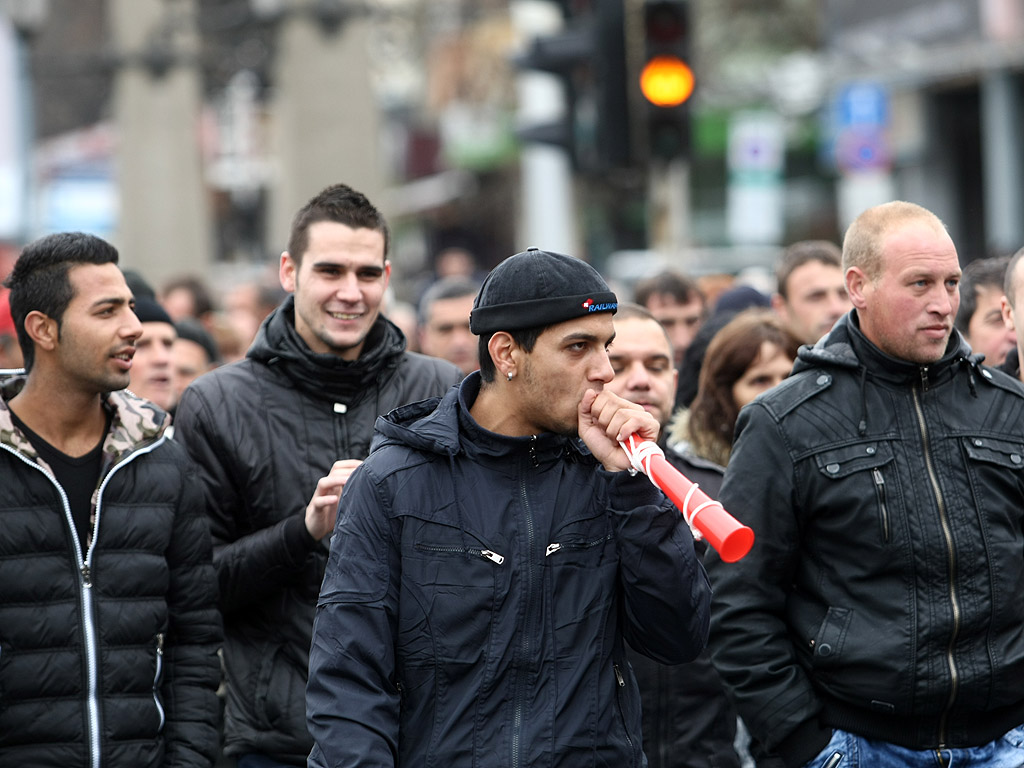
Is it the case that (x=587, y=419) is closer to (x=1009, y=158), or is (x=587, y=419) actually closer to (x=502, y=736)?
(x=502, y=736)

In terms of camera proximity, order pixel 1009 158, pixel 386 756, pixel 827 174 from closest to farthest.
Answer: pixel 386 756 → pixel 1009 158 → pixel 827 174

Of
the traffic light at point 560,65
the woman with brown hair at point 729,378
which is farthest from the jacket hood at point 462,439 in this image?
the traffic light at point 560,65

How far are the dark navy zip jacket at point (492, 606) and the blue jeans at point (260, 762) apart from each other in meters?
1.31

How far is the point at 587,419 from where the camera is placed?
3.78m

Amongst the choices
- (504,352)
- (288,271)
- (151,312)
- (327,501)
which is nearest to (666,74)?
(151,312)

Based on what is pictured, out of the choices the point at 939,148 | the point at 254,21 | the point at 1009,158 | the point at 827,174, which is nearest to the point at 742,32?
the point at 827,174

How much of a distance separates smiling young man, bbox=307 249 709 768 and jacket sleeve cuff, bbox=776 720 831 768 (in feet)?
2.96

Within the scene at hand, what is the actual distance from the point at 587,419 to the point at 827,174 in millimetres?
28375

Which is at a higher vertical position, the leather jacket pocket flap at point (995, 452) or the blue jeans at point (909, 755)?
the leather jacket pocket flap at point (995, 452)

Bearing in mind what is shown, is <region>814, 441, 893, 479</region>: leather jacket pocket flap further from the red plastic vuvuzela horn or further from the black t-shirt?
the black t-shirt

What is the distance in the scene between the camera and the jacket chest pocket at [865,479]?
177 inches

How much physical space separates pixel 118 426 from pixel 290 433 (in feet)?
2.24

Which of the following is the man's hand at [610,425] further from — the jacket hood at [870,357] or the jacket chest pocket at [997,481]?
the jacket chest pocket at [997,481]

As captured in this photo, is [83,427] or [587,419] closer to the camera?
[587,419]
